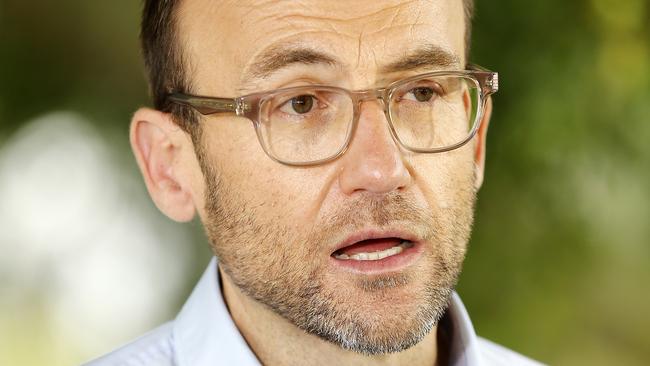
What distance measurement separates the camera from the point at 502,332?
3.23 m

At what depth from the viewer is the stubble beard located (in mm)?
1561

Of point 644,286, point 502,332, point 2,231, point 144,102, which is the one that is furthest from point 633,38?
point 2,231

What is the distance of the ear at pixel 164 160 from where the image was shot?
1.83m

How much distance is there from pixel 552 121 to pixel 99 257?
1.69 m

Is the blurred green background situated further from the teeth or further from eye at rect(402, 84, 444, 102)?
the teeth

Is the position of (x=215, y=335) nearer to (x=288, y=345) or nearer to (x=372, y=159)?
(x=288, y=345)

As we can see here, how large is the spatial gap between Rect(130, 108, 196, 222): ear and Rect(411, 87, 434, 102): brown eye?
1.52ft

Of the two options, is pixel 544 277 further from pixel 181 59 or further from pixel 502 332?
pixel 181 59

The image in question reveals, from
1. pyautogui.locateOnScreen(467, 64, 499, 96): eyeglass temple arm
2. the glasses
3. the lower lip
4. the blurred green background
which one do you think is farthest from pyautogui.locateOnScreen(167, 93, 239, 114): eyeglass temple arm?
the blurred green background

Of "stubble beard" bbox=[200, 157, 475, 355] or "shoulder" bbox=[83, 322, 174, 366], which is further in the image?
"shoulder" bbox=[83, 322, 174, 366]

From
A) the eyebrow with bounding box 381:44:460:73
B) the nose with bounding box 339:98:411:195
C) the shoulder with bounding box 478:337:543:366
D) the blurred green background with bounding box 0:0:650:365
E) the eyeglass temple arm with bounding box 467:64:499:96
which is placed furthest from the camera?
the blurred green background with bounding box 0:0:650:365

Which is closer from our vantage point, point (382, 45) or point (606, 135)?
point (382, 45)

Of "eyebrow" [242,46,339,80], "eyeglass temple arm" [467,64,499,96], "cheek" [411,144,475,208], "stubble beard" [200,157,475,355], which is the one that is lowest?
"stubble beard" [200,157,475,355]

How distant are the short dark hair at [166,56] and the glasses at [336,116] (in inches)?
4.2
